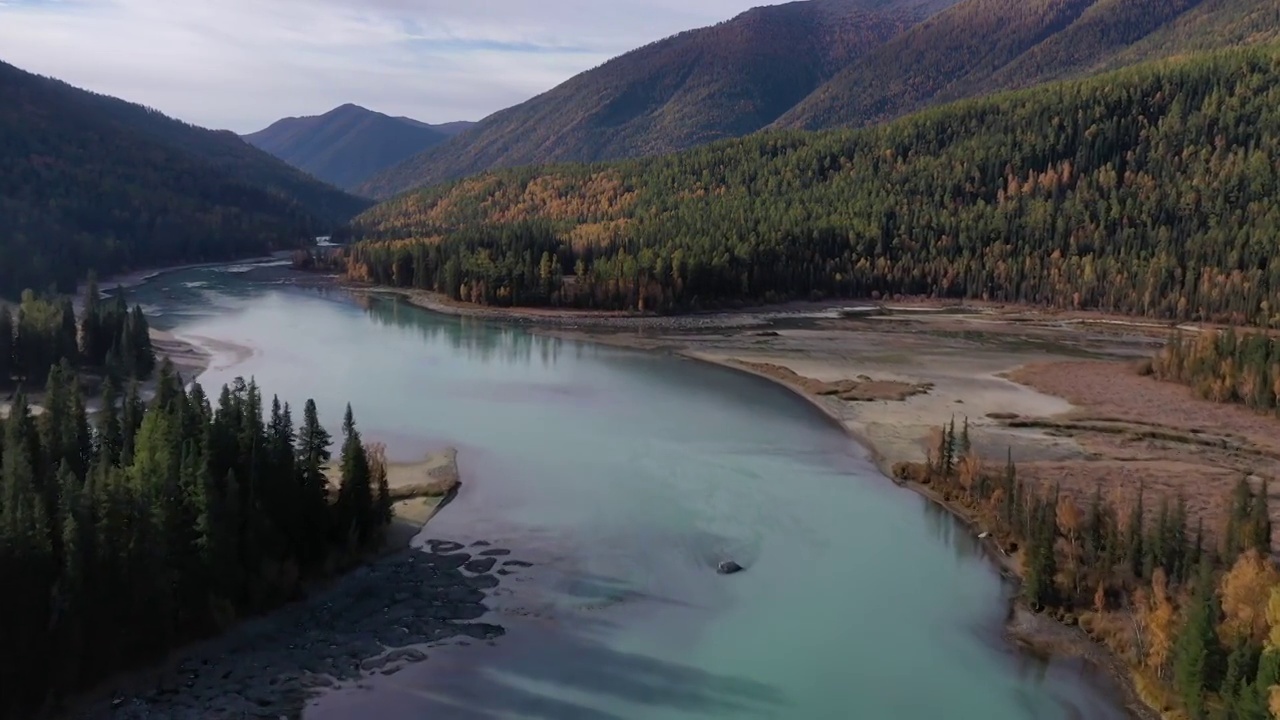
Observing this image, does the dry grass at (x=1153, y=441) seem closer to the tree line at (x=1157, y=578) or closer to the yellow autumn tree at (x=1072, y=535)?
the tree line at (x=1157, y=578)

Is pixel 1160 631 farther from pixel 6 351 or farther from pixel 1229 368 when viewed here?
pixel 6 351

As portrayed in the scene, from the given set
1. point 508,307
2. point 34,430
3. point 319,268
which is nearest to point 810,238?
point 508,307

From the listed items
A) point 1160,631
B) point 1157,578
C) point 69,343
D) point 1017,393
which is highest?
point 69,343

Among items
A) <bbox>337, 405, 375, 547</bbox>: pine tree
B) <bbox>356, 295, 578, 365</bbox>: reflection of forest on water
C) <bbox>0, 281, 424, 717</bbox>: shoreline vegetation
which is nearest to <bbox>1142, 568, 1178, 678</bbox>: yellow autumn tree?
<bbox>0, 281, 424, 717</bbox>: shoreline vegetation

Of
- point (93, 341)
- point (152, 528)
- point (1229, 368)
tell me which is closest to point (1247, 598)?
point (152, 528)

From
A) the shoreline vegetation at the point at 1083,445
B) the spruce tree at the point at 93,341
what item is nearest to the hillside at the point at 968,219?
the shoreline vegetation at the point at 1083,445

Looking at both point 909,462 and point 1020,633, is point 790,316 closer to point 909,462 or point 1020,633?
point 909,462
